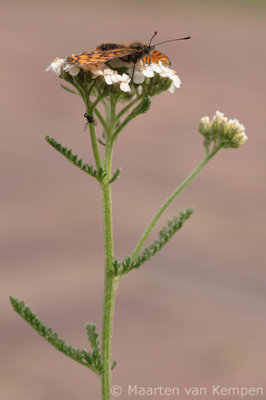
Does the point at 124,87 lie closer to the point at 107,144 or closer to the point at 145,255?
the point at 107,144

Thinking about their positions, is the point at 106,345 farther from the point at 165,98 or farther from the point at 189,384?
the point at 165,98

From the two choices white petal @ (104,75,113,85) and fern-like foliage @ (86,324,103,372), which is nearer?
white petal @ (104,75,113,85)

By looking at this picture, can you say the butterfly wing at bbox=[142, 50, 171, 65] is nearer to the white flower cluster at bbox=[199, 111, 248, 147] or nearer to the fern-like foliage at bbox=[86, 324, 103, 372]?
the white flower cluster at bbox=[199, 111, 248, 147]

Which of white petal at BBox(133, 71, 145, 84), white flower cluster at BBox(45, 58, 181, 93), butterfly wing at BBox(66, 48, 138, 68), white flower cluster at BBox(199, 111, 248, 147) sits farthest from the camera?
white flower cluster at BBox(199, 111, 248, 147)

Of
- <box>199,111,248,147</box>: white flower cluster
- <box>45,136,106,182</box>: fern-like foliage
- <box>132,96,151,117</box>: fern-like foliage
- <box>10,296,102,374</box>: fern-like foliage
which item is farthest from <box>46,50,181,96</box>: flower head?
<box>10,296,102,374</box>: fern-like foliage

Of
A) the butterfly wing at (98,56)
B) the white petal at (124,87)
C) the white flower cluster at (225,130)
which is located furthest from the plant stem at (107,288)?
the white flower cluster at (225,130)

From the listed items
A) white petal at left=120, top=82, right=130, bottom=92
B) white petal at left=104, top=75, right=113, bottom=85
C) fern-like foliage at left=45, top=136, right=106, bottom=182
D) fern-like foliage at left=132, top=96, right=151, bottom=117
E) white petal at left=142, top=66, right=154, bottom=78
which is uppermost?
white petal at left=142, top=66, right=154, bottom=78
